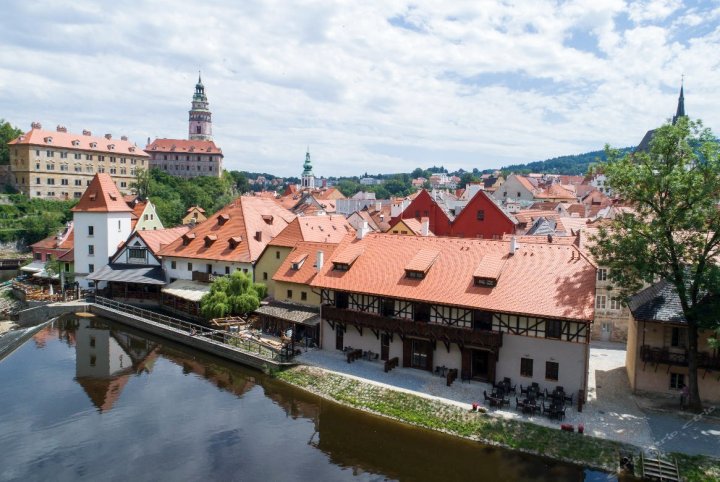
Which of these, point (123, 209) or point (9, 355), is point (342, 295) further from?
point (123, 209)

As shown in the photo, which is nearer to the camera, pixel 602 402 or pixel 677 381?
pixel 602 402

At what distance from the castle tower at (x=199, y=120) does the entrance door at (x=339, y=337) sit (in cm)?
15556

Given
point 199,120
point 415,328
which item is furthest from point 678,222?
point 199,120

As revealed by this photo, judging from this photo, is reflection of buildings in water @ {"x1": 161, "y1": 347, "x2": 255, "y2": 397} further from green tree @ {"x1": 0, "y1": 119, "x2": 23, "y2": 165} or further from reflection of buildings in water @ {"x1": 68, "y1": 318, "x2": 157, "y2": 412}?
green tree @ {"x1": 0, "y1": 119, "x2": 23, "y2": 165}

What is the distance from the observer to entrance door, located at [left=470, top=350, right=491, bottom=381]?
2841cm

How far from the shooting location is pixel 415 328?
96.1ft

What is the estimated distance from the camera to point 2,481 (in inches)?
819

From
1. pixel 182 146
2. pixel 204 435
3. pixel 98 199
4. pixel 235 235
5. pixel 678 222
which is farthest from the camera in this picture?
pixel 182 146

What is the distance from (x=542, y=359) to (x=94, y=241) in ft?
144

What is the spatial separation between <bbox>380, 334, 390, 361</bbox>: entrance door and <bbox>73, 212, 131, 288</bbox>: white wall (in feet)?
110

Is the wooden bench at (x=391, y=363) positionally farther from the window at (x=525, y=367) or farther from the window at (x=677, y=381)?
the window at (x=677, y=381)

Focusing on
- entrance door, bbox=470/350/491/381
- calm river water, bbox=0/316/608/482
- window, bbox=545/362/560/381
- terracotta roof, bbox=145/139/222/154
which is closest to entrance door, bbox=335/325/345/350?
calm river water, bbox=0/316/608/482

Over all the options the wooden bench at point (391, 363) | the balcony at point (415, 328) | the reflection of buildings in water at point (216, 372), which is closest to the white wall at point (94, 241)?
the reflection of buildings in water at point (216, 372)

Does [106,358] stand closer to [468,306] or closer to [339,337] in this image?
[339,337]
